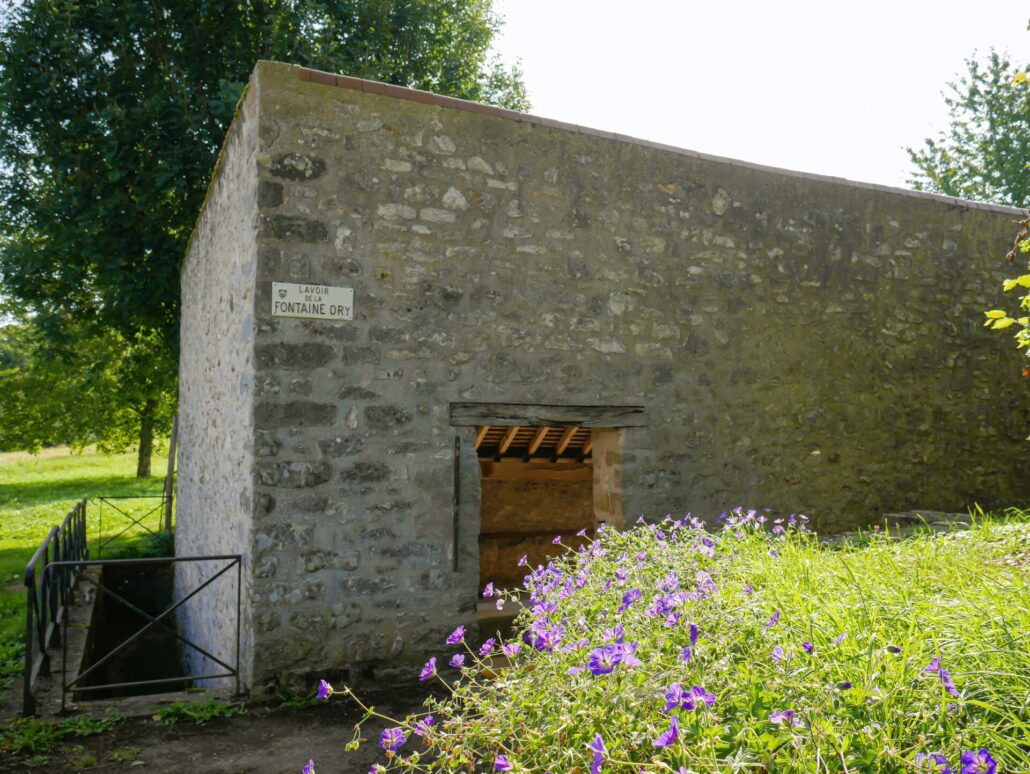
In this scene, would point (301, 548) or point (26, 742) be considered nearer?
point (26, 742)

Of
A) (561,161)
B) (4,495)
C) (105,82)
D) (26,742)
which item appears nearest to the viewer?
(26,742)

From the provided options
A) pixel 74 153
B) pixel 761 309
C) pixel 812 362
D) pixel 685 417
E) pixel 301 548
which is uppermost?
pixel 74 153

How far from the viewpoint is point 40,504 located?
56.4ft

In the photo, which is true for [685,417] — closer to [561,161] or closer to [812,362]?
[812,362]

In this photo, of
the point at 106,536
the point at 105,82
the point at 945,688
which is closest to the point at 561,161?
the point at 945,688

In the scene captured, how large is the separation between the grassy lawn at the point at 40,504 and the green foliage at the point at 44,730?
2.01ft

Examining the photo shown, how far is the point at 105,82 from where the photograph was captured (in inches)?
415

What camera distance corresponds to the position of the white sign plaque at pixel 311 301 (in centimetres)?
477

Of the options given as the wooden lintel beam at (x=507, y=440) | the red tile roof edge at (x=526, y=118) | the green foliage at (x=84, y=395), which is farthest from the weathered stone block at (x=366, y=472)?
the green foliage at (x=84, y=395)

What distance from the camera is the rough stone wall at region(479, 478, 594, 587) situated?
985cm

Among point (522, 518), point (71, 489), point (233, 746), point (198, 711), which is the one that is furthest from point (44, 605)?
point (71, 489)

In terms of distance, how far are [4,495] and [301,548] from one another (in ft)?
59.4

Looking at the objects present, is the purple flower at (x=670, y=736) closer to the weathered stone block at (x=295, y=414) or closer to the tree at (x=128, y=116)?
the weathered stone block at (x=295, y=414)

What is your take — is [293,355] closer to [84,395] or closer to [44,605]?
[44,605]
